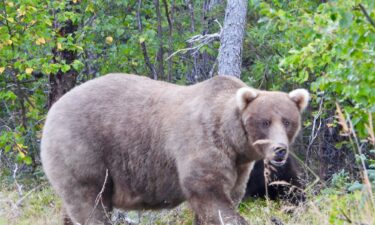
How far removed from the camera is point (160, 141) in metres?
7.11

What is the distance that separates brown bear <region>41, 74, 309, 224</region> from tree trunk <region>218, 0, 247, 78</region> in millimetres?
2087

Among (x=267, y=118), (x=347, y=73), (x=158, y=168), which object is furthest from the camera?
(x=158, y=168)

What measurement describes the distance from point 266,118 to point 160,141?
1124 millimetres

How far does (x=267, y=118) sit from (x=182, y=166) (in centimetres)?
88

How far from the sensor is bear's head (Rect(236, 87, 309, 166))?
255 inches

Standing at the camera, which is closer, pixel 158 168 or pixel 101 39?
pixel 158 168

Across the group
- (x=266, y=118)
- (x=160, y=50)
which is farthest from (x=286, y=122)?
(x=160, y=50)

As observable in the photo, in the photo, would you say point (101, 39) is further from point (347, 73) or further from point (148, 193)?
point (347, 73)

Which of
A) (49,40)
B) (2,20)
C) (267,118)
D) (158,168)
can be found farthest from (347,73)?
(2,20)

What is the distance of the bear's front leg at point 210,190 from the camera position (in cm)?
641

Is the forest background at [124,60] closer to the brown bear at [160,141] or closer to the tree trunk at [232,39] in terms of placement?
the tree trunk at [232,39]

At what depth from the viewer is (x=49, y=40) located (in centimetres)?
1130

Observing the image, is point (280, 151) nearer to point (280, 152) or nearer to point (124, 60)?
point (280, 152)

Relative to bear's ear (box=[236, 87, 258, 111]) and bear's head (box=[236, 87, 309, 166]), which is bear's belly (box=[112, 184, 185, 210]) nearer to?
bear's head (box=[236, 87, 309, 166])
